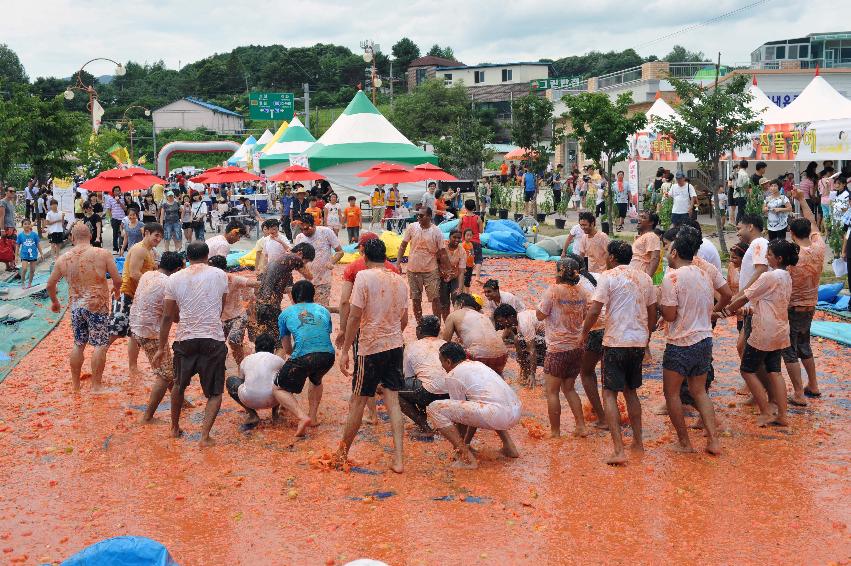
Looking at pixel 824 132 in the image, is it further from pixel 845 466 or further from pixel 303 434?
pixel 303 434

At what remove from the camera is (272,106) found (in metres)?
56.4

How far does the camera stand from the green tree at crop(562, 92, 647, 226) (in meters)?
24.2

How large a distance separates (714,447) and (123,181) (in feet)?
55.4

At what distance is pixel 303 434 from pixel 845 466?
4.62m

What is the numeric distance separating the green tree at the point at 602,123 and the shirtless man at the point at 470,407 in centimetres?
1765

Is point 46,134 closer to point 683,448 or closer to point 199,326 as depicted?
point 199,326

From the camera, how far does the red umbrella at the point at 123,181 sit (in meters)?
20.5

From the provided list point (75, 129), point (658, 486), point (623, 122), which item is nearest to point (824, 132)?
point (623, 122)

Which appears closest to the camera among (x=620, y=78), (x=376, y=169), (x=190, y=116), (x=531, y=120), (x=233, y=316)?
(x=233, y=316)

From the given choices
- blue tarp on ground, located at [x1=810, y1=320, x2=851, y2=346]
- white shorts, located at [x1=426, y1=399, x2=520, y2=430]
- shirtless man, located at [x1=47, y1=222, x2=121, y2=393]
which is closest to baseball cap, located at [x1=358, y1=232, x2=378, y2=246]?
white shorts, located at [x1=426, y1=399, x2=520, y2=430]

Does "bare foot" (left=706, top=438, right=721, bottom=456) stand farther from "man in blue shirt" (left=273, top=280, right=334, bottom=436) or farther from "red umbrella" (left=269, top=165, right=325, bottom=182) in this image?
"red umbrella" (left=269, top=165, right=325, bottom=182)

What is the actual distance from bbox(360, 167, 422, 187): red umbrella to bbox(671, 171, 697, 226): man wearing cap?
6.69 meters

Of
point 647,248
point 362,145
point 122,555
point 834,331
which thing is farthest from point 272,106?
point 122,555

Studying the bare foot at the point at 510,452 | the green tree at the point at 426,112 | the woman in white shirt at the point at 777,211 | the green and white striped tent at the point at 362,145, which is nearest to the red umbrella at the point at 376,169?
the green and white striped tent at the point at 362,145
